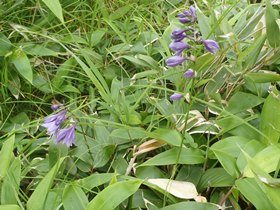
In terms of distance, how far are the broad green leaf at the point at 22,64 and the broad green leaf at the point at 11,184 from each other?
0.44 m

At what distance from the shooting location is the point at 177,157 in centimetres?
125

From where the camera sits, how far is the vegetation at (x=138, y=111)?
1182 millimetres

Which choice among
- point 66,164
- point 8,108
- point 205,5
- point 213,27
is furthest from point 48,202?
point 205,5

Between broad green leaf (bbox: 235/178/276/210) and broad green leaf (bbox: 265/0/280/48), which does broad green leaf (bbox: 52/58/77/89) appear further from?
broad green leaf (bbox: 235/178/276/210)

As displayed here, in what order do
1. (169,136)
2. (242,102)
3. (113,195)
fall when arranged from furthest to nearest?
(242,102)
(169,136)
(113,195)

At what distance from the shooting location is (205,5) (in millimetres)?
2041

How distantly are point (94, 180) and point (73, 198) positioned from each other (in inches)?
4.1

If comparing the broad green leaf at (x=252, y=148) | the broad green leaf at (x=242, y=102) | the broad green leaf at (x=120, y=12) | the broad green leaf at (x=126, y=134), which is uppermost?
the broad green leaf at (x=120, y=12)

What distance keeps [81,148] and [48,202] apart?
23 cm

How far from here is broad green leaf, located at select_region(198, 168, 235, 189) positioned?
47.4 inches

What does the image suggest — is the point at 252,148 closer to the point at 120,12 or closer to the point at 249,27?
the point at 249,27

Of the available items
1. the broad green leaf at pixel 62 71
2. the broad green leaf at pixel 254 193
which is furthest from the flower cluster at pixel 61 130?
the broad green leaf at pixel 62 71

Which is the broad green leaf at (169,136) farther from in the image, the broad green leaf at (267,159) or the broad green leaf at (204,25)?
the broad green leaf at (204,25)

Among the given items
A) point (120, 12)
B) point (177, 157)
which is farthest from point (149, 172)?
point (120, 12)
